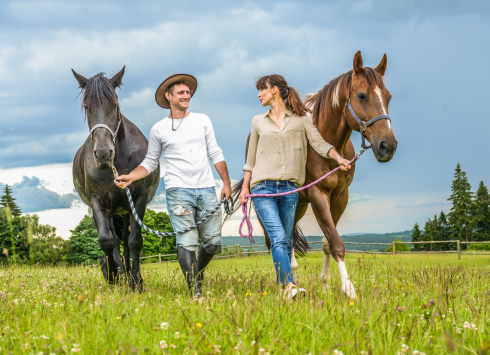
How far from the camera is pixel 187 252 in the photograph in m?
5.09

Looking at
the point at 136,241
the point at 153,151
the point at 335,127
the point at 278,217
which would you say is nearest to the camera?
the point at 278,217

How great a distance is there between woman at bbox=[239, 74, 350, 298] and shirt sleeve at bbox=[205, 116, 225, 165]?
24.4 inches

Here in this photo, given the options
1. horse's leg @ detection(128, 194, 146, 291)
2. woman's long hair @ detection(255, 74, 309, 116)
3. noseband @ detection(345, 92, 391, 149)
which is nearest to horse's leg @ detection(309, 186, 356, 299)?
noseband @ detection(345, 92, 391, 149)

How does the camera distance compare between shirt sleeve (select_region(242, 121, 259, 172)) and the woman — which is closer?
the woman

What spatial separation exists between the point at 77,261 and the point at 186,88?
133 feet

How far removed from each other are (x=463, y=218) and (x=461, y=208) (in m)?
1.90

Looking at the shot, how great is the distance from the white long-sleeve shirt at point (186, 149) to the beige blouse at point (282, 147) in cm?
59

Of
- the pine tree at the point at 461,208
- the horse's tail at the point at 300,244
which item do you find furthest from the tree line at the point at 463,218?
the horse's tail at the point at 300,244

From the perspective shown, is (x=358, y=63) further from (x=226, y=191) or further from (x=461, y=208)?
(x=461, y=208)

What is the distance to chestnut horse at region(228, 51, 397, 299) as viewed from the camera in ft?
14.9

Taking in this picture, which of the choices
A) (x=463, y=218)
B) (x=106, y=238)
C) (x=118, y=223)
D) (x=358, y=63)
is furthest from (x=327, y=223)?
(x=463, y=218)

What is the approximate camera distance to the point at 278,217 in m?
4.57

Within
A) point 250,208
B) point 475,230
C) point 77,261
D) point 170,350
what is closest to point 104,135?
point 250,208

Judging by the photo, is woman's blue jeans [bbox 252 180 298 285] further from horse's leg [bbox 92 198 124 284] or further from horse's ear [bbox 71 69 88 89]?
horse's ear [bbox 71 69 88 89]
